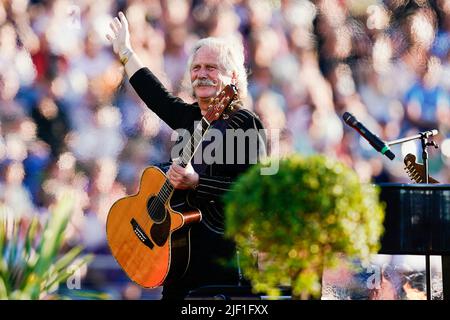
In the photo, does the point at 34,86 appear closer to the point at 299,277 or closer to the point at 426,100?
the point at 426,100

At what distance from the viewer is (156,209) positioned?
411 centimetres

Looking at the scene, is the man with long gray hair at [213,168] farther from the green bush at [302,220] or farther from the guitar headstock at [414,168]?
the green bush at [302,220]

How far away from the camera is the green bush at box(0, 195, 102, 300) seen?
4.66 meters

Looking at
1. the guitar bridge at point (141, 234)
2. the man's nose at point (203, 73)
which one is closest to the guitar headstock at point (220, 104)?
the man's nose at point (203, 73)

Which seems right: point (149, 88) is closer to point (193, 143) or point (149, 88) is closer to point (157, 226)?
point (193, 143)

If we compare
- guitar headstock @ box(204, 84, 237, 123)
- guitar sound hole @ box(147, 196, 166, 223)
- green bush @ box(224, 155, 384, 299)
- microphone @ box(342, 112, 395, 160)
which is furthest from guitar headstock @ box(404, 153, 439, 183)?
green bush @ box(224, 155, 384, 299)

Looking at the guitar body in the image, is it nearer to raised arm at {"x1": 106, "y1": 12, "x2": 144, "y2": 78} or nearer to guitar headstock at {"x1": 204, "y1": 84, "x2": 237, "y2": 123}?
guitar headstock at {"x1": 204, "y1": 84, "x2": 237, "y2": 123}

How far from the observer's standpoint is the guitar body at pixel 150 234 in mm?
3957

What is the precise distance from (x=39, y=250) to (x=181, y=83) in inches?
49.5

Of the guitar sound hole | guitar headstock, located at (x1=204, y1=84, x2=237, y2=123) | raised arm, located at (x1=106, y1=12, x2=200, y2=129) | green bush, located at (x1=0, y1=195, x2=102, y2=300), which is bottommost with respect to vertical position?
green bush, located at (x1=0, y1=195, x2=102, y2=300)

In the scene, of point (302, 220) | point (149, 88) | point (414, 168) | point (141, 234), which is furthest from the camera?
point (414, 168)

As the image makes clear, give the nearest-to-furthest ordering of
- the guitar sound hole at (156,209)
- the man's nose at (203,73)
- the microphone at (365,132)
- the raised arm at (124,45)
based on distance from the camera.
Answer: the microphone at (365,132) → the guitar sound hole at (156,209) → the man's nose at (203,73) → the raised arm at (124,45)

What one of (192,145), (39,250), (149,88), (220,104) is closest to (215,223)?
(192,145)

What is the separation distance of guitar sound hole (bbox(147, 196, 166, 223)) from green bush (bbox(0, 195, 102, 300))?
661mm
